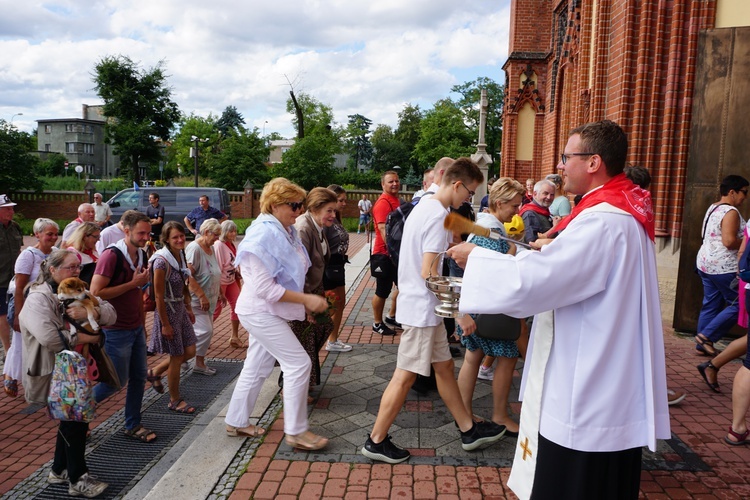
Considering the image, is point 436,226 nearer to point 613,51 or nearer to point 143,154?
point 613,51

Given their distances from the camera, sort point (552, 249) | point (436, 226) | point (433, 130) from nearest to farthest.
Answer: point (552, 249) → point (436, 226) → point (433, 130)

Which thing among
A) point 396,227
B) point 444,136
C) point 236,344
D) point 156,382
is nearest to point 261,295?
point 396,227

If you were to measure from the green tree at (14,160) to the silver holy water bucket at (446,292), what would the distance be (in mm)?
28327

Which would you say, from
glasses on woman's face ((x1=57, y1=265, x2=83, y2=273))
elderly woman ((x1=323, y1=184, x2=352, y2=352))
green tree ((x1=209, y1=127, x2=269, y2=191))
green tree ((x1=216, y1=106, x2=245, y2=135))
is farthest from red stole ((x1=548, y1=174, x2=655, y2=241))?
green tree ((x1=216, y1=106, x2=245, y2=135))

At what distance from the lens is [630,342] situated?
6.91 feet

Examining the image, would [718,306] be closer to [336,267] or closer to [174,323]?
[336,267]

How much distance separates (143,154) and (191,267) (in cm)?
3259

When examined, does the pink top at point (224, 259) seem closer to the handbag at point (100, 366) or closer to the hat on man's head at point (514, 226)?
the handbag at point (100, 366)

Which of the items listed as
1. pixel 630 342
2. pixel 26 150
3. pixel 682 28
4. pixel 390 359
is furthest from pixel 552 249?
pixel 26 150

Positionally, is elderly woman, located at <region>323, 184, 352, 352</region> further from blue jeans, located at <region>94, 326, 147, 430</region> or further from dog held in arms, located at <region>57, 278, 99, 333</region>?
dog held in arms, located at <region>57, 278, 99, 333</region>

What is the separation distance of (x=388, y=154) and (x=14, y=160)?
163 ft

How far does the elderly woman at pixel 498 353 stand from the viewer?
3.94m

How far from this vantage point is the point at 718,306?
18.8 feet

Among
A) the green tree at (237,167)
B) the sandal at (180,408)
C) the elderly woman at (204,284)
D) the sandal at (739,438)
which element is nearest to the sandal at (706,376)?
the sandal at (739,438)
